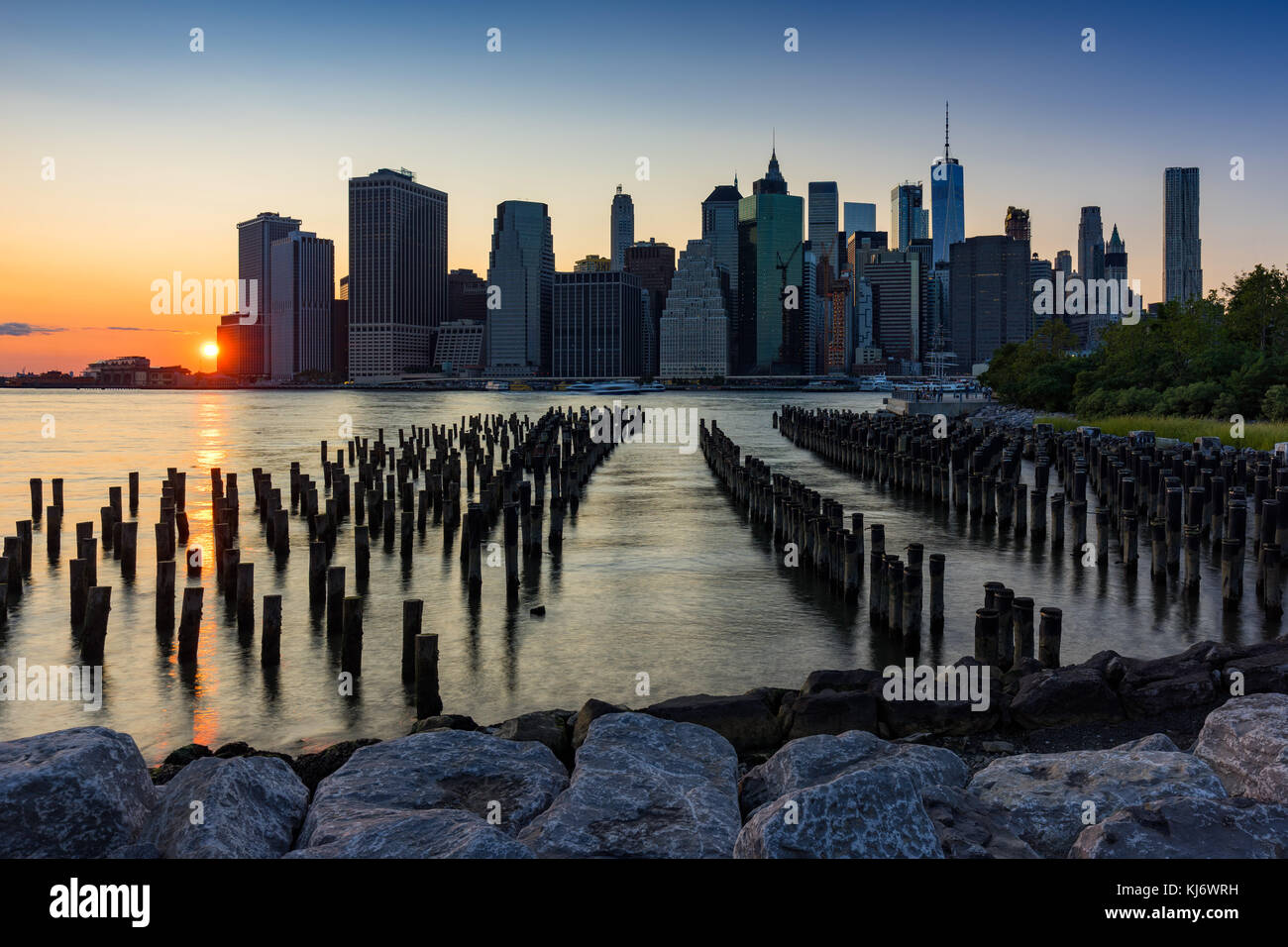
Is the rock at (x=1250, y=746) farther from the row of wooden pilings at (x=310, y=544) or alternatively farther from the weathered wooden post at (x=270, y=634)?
the weathered wooden post at (x=270, y=634)

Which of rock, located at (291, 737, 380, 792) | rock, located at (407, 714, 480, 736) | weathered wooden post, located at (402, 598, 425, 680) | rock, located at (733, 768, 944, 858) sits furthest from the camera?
weathered wooden post, located at (402, 598, 425, 680)

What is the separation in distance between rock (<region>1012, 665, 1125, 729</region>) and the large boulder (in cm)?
817

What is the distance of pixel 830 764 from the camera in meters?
8.75

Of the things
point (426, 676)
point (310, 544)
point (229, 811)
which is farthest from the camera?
point (310, 544)

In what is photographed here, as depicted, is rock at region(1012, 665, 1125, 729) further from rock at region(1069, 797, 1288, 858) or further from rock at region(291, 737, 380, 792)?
rock at region(291, 737, 380, 792)

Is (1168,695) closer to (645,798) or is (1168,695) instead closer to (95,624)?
(645,798)

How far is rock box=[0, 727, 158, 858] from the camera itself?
7.02 meters

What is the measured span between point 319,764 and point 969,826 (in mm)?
6498

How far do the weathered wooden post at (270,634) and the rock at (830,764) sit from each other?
10.4m

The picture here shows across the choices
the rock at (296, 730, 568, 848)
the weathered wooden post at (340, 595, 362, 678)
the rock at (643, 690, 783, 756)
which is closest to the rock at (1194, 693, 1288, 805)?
the rock at (643, 690, 783, 756)

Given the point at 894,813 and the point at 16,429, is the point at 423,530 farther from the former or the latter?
the point at 16,429

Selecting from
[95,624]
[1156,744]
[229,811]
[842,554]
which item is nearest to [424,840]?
[229,811]

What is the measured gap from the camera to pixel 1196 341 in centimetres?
7194
